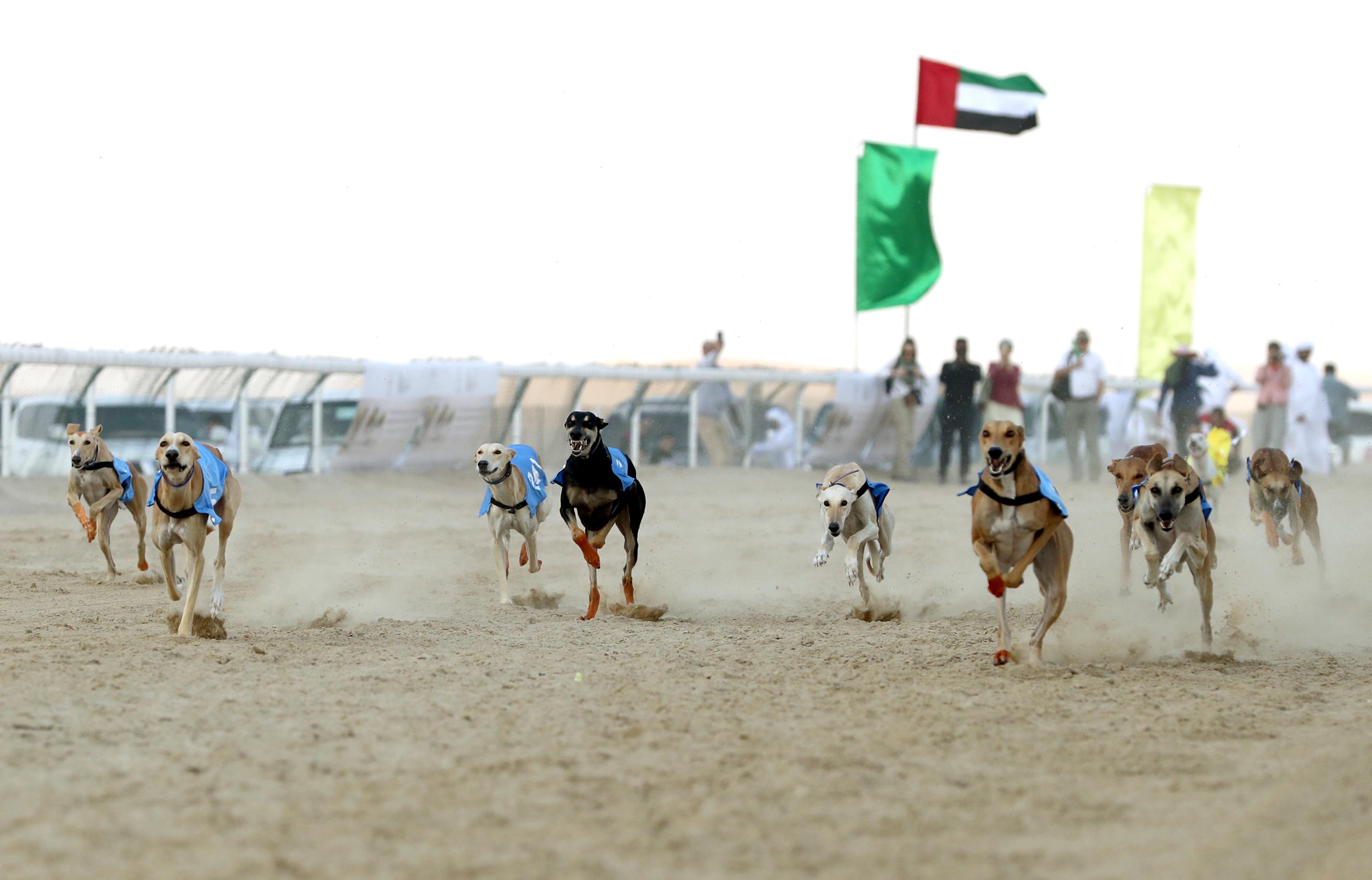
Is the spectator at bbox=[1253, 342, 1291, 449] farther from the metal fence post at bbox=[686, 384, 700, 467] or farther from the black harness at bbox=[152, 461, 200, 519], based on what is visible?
the black harness at bbox=[152, 461, 200, 519]

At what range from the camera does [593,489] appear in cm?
789

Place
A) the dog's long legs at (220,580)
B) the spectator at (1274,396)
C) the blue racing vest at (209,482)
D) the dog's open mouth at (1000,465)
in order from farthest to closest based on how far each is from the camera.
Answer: the spectator at (1274,396)
the dog's long legs at (220,580)
the blue racing vest at (209,482)
the dog's open mouth at (1000,465)

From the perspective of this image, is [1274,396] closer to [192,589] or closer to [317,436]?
[317,436]

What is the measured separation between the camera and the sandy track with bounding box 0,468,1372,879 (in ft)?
11.2

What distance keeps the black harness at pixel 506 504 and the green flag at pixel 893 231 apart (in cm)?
1213

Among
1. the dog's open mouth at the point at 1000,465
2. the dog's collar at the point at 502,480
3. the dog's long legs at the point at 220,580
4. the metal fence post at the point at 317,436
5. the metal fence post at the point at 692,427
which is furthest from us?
the metal fence post at the point at 692,427

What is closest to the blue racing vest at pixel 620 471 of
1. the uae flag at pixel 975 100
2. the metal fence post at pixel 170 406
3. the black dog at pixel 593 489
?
the black dog at pixel 593 489

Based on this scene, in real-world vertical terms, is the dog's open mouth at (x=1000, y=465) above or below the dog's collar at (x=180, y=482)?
above

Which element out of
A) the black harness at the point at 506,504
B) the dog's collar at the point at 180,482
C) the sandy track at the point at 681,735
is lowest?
the sandy track at the point at 681,735

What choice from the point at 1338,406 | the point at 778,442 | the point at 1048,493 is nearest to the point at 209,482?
the point at 1048,493

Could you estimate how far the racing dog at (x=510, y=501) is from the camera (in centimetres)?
819

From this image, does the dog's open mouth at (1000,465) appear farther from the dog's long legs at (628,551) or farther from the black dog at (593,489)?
the dog's long legs at (628,551)

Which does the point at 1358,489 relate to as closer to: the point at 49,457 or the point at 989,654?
the point at 989,654

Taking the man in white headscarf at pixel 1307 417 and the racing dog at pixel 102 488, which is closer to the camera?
the racing dog at pixel 102 488
